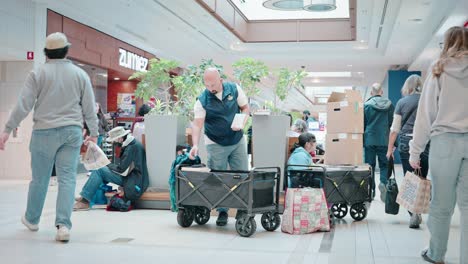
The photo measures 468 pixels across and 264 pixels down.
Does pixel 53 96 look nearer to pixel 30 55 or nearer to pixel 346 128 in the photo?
pixel 346 128

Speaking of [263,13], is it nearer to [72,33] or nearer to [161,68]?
[72,33]

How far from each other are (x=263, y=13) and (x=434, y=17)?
4.27 metres

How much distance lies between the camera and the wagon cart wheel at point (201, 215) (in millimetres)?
5207

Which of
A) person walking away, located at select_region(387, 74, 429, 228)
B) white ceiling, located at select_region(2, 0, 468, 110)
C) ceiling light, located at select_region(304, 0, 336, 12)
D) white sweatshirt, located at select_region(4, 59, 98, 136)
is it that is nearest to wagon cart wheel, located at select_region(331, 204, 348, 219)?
person walking away, located at select_region(387, 74, 429, 228)

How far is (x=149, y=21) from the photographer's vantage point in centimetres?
1147

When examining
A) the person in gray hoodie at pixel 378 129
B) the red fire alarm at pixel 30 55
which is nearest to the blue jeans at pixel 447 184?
the person in gray hoodie at pixel 378 129

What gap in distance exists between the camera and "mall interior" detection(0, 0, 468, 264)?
13.6ft

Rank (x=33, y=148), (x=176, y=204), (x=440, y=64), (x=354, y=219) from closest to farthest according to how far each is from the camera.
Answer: (x=440, y=64)
(x=33, y=148)
(x=176, y=204)
(x=354, y=219)

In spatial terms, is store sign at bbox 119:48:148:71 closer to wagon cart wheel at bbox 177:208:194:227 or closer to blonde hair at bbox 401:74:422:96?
wagon cart wheel at bbox 177:208:194:227

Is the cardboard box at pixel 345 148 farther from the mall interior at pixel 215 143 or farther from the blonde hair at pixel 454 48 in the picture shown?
the blonde hair at pixel 454 48

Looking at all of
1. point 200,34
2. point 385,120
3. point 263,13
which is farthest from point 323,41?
point 385,120

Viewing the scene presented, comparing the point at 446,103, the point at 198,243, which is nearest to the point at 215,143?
the point at 198,243

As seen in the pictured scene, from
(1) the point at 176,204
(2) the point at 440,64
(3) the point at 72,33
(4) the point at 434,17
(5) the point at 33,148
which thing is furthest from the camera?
(4) the point at 434,17

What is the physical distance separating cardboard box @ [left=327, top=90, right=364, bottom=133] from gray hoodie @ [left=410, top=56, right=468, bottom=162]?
2885mm
